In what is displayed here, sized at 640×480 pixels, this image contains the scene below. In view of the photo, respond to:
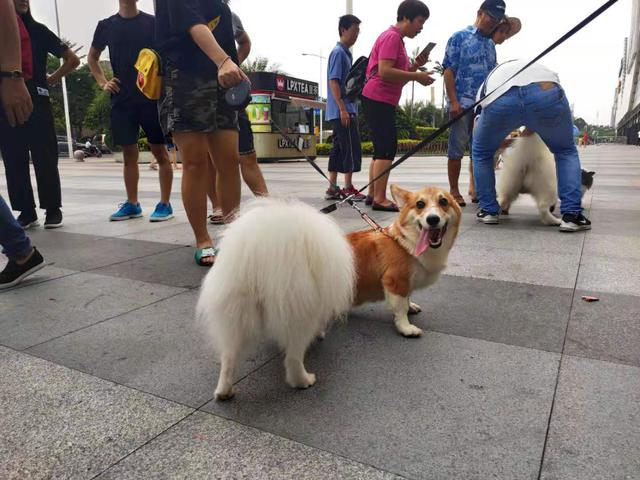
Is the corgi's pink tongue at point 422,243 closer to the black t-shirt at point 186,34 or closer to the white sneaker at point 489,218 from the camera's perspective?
the black t-shirt at point 186,34

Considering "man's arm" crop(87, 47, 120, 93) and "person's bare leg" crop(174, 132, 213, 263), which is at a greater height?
"man's arm" crop(87, 47, 120, 93)

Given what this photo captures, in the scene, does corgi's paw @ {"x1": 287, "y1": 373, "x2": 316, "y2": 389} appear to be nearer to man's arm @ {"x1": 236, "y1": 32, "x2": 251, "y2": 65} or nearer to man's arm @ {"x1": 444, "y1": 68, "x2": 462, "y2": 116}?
man's arm @ {"x1": 236, "y1": 32, "x2": 251, "y2": 65}

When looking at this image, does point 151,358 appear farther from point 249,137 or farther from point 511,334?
point 249,137

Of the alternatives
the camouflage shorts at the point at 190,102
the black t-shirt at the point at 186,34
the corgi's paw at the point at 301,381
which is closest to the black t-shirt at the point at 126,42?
the black t-shirt at the point at 186,34

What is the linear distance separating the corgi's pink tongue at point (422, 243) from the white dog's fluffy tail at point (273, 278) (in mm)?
715

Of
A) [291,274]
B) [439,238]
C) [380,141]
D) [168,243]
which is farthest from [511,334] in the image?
[380,141]

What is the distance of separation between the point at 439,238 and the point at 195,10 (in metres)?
2.22

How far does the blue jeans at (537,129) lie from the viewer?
14.2 feet

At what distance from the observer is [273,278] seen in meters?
1.67

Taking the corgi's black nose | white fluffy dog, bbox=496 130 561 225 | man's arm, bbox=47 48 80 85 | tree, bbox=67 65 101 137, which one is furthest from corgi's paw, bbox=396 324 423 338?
tree, bbox=67 65 101 137

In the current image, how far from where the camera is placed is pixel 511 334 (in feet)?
7.80

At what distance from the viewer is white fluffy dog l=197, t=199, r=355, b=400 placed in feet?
5.51

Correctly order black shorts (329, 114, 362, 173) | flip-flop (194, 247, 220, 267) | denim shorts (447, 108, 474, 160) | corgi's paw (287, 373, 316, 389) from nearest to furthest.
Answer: corgi's paw (287, 373, 316, 389) < flip-flop (194, 247, 220, 267) < denim shorts (447, 108, 474, 160) < black shorts (329, 114, 362, 173)

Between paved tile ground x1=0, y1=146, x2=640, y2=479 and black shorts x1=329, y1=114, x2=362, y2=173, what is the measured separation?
3.65 m
